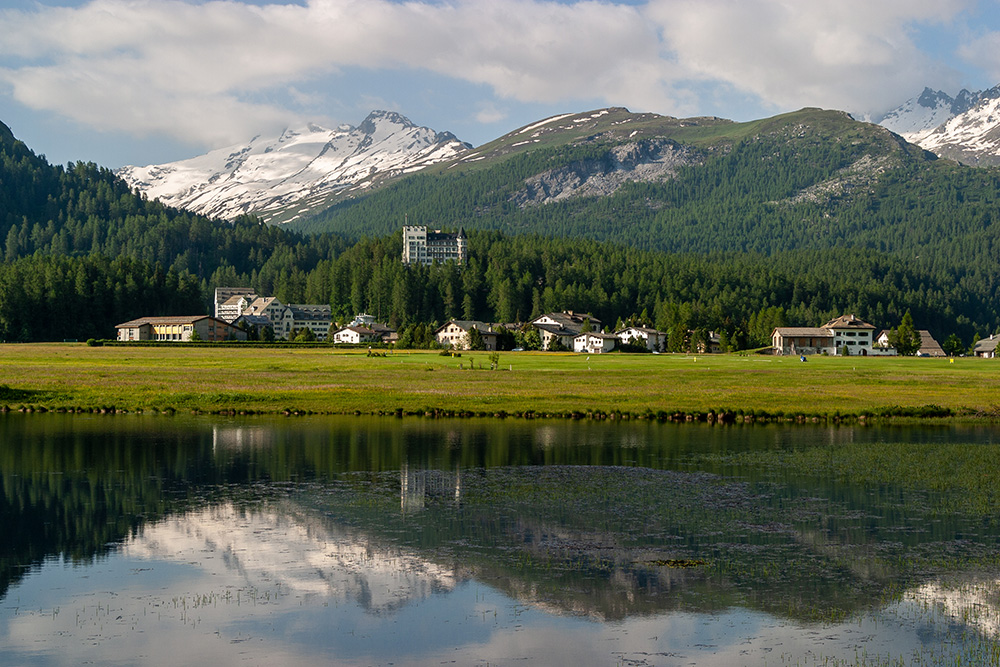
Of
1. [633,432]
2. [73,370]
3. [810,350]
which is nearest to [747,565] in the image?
[633,432]

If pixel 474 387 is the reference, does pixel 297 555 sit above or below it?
below

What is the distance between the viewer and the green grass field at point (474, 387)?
2608 inches

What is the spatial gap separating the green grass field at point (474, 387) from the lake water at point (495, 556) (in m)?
19.5

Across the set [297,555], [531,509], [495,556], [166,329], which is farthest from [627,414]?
[166,329]

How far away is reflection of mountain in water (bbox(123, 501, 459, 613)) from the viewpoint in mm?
23719

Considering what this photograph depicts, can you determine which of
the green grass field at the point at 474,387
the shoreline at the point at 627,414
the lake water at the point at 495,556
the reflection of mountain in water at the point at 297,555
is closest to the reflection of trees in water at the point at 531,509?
the lake water at the point at 495,556

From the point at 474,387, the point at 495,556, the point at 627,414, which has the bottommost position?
the point at 495,556

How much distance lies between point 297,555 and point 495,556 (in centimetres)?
560

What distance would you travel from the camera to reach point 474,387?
77.6m

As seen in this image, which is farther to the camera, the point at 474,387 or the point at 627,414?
the point at 474,387

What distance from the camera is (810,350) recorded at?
196 m

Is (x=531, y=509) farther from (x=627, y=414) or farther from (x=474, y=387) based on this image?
(x=474, y=387)

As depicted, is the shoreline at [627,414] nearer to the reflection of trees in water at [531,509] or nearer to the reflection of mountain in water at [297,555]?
the reflection of trees in water at [531,509]

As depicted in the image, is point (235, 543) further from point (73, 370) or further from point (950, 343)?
point (950, 343)
